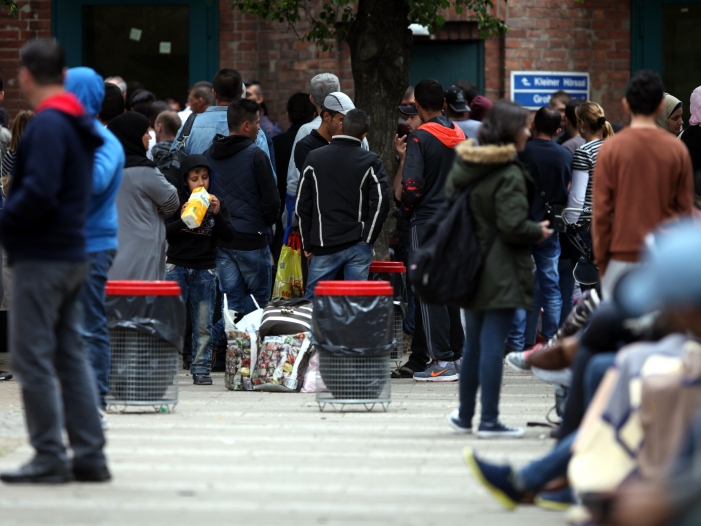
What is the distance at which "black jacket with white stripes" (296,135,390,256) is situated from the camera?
9539mm

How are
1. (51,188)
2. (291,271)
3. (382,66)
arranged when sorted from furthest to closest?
(382,66) < (291,271) < (51,188)

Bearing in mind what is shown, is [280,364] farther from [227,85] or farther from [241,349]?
[227,85]

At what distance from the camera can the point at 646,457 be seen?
13.9ft

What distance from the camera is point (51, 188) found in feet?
17.6

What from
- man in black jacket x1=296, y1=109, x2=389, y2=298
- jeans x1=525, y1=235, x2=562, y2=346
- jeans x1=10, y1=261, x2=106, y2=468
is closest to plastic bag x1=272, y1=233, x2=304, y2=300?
man in black jacket x1=296, y1=109, x2=389, y2=298

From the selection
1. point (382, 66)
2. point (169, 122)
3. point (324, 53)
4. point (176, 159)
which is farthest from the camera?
point (324, 53)

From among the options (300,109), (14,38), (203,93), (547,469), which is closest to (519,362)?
(547,469)

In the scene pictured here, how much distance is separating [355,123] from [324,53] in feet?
16.9

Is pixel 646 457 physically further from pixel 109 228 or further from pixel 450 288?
pixel 109 228

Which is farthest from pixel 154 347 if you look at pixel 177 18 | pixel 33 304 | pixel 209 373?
pixel 177 18

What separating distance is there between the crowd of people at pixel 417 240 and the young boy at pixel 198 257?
0.05 feet

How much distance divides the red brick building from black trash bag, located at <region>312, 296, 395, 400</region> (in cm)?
666

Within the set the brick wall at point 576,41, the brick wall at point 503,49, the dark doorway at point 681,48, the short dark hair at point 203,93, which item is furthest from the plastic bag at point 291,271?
the dark doorway at point 681,48

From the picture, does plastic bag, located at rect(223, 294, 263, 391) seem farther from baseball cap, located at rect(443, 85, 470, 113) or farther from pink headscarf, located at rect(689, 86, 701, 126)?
pink headscarf, located at rect(689, 86, 701, 126)
